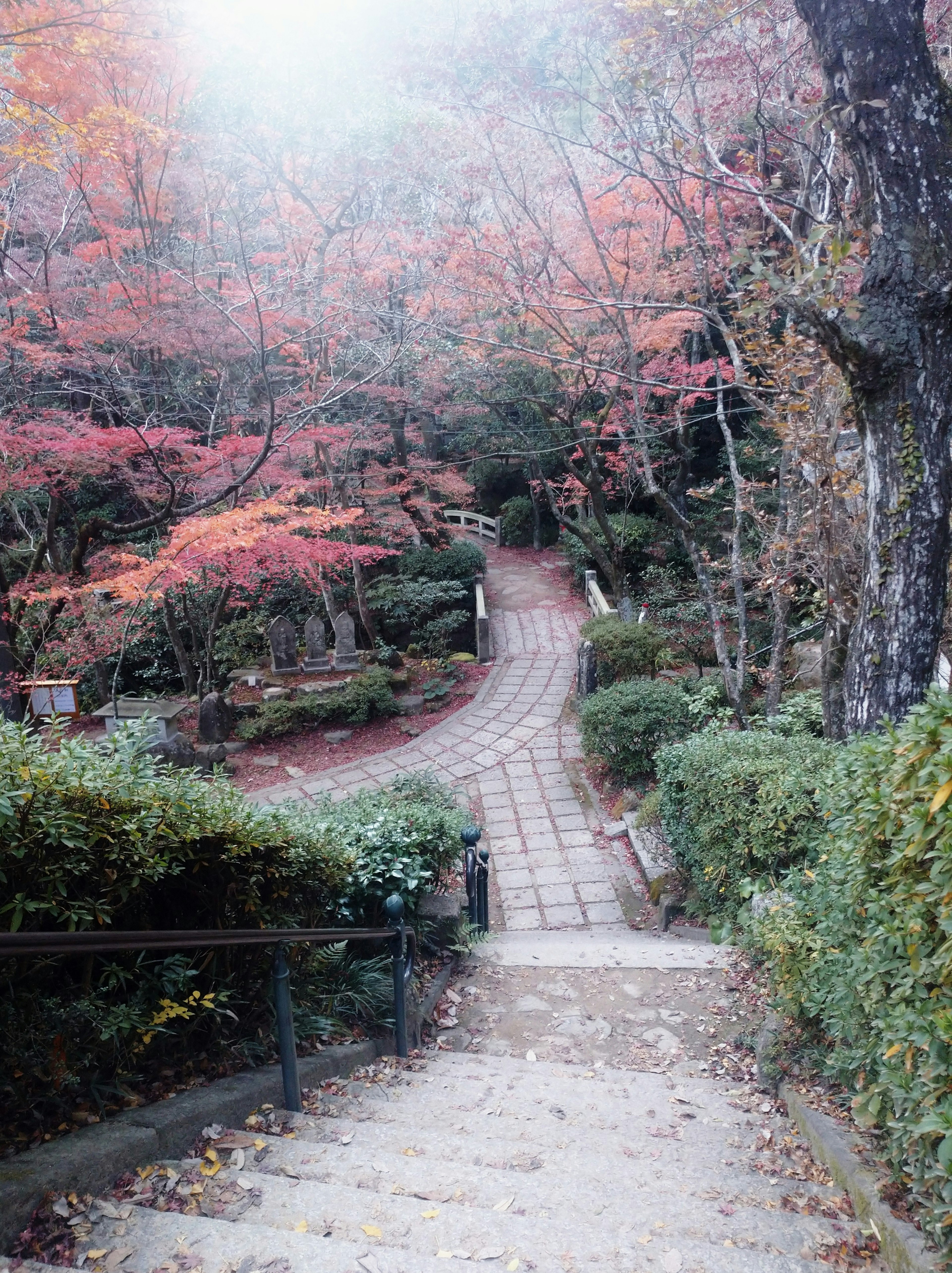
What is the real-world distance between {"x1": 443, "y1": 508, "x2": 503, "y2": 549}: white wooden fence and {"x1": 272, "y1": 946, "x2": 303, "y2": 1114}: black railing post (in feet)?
59.9

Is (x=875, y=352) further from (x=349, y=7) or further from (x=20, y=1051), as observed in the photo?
(x=349, y=7)

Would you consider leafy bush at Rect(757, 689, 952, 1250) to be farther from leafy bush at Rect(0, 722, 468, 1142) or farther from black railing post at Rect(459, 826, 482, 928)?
black railing post at Rect(459, 826, 482, 928)

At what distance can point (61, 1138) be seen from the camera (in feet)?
6.93

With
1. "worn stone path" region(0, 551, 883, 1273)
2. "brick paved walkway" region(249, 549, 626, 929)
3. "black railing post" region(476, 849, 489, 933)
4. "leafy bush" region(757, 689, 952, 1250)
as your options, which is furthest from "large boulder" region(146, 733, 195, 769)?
"leafy bush" region(757, 689, 952, 1250)

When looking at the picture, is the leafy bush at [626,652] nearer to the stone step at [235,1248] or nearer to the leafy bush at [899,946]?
the leafy bush at [899,946]

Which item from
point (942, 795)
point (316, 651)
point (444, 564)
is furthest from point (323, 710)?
point (942, 795)

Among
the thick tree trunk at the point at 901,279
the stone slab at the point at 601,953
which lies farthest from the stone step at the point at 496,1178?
the thick tree trunk at the point at 901,279

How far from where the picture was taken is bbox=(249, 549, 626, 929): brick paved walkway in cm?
685

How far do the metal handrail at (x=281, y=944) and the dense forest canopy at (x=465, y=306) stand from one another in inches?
108

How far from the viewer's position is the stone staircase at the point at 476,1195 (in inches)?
73.9

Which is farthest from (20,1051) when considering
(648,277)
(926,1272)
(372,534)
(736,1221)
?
(372,534)

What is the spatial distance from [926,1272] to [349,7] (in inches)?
762

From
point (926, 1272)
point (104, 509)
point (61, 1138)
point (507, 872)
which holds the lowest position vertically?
point (507, 872)

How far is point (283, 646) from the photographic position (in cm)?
1200
